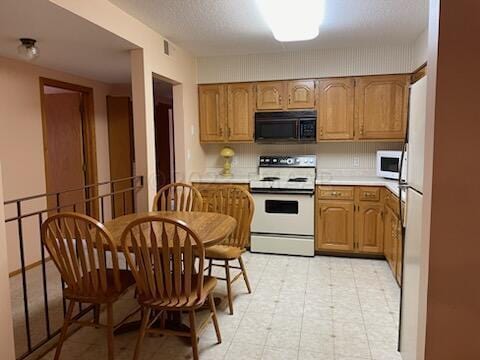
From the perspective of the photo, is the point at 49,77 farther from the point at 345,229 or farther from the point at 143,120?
the point at 345,229

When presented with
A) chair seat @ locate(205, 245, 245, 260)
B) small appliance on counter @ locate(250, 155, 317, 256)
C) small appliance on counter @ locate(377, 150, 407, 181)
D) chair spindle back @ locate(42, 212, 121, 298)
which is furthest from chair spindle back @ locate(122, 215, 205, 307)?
small appliance on counter @ locate(377, 150, 407, 181)

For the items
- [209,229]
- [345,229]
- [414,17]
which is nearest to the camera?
[209,229]

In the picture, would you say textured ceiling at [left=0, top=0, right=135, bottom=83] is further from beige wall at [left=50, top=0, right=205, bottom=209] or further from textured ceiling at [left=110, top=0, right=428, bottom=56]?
textured ceiling at [left=110, top=0, right=428, bottom=56]

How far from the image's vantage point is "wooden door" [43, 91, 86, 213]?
4.59 meters

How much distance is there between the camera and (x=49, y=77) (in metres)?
3.99

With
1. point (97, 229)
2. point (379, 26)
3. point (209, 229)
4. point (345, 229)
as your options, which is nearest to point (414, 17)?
point (379, 26)

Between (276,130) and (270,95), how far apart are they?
1.44ft

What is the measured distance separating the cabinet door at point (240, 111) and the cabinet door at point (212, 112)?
98 mm

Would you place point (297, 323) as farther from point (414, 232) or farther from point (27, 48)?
point (27, 48)

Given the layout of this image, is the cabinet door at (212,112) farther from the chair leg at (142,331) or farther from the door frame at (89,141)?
the chair leg at (142,331)

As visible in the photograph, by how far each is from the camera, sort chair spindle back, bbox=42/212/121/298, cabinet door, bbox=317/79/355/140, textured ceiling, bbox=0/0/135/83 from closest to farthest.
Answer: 1. chair spindle back, bbox=42/212/121/298
2. textured ceiling, bbox=0/0/135/83
3. cabinet door, bbox=317/79/355/140

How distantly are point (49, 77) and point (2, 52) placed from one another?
0.68 metres

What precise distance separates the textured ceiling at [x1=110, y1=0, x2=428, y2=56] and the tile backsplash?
1.18m

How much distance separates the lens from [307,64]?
4.21 meters
